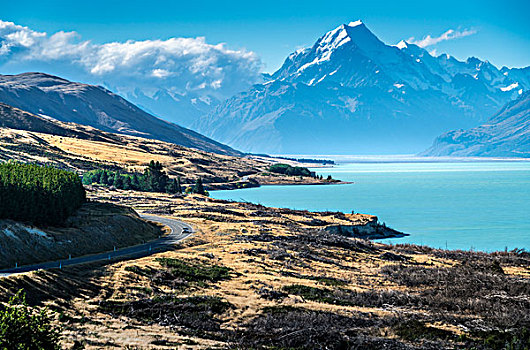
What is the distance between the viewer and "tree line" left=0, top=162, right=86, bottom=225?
65.0 m

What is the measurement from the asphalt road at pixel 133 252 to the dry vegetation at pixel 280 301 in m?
3.18

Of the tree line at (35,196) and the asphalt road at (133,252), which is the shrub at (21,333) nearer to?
the asphalt road at (133,252)

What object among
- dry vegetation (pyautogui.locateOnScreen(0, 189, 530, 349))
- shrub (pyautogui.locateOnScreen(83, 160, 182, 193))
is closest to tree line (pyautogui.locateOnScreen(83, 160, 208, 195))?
shrub (pyautogui.locateOnScreen(83, 160, 182, 193))

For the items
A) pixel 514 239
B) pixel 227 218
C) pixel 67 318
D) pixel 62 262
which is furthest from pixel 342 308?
pixel 514 239

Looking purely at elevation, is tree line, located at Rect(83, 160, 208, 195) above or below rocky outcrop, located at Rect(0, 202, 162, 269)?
above

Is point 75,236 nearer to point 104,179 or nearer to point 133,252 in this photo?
point 133,252

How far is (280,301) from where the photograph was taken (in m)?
44.5

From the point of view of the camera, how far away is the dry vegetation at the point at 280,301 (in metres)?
34.6

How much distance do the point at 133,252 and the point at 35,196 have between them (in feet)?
52.2

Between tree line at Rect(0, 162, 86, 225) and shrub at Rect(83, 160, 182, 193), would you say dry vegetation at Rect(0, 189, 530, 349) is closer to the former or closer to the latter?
tree line at Rect(0, 162, 86, 225)

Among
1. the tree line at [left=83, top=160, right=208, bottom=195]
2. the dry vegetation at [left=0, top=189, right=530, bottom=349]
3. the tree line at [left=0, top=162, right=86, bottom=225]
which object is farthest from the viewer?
the tree line at [left=83, top=160, right=208, bottom=195]

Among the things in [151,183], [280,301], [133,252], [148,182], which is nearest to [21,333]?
[280,301]

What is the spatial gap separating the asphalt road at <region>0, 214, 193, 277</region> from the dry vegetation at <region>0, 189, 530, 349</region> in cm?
318

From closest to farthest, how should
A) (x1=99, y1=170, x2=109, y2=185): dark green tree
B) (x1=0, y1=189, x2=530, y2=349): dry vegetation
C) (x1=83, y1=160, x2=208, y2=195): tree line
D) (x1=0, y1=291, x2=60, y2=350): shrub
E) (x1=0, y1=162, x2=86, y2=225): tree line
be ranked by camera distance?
(x1=0, y1=291, x2=60, y2=350): shrub < (x1=0, y1=189, x2=530, y2=349): dry vegetation < (x1=0, y1=162, x2=86, y2=225): tree line < (x1=83, y1=160, x2=208, y2=195): tree line < (x1=99, y1=170, x2=109, y2=185): dark green tree
